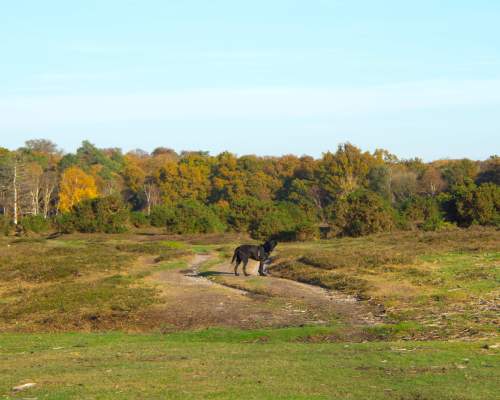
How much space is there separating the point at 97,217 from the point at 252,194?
4410 cm

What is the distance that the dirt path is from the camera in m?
19.4

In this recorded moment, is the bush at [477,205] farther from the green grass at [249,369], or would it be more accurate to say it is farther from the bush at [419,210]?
the green grass at [249,369]

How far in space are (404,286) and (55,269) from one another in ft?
47.3

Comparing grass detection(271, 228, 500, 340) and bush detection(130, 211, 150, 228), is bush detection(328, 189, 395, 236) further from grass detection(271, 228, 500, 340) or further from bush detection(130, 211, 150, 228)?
bush detection(130, 211, 150, 228)

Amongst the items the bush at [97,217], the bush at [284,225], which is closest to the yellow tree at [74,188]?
the bush at [97,217]

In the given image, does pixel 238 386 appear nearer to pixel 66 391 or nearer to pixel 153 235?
pixel 66 391

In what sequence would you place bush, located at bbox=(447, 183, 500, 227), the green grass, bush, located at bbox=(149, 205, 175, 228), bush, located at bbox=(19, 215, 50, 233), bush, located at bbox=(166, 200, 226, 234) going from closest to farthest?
1. the green grass
2. bush, located at bbox=(447, 183, 500, 227)
3. bush, located at bbox=(166, 200, 226, 234)
4. bush, located at bbox=(19, 215, 50, 233)
5. bush, located at bbox=(149, 205, 175, 228)

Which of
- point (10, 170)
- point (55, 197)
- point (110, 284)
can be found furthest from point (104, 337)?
point (55, 197)

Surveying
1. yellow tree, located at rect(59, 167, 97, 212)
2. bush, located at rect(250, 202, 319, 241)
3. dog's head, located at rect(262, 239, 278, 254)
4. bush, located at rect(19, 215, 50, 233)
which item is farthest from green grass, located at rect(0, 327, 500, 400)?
yellow tree, located at rect(59, 167, 97, 212)

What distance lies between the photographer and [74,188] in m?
94.8

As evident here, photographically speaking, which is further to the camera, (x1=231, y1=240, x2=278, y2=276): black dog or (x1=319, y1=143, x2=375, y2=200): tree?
(x1=319, y1=143, x2=375, y2=200): tree

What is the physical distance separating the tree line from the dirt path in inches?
958

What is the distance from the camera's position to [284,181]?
107562mm

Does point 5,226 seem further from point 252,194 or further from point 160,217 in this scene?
point 252,194
